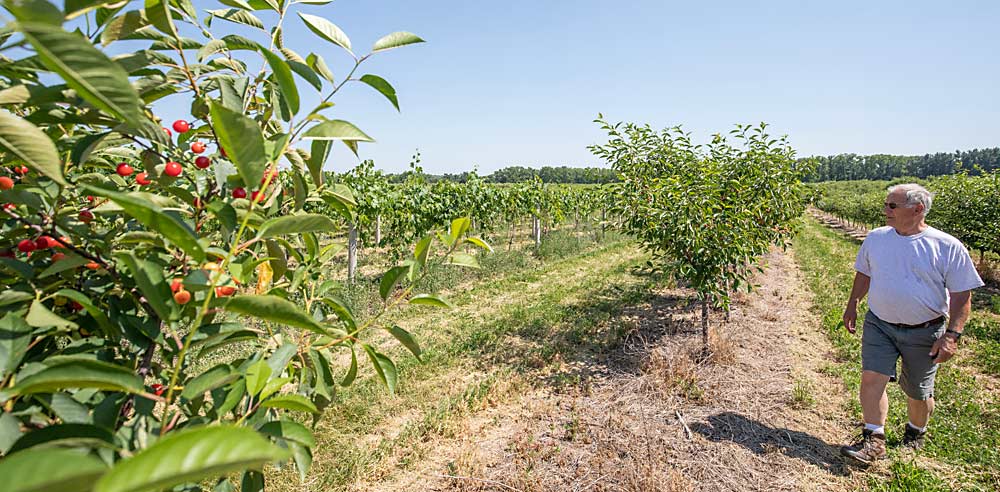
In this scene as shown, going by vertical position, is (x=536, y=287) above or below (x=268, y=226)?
below

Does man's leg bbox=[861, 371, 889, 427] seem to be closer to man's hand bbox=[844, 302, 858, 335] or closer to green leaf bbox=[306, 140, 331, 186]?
man's hand bbox=[844, 302, 858, 335]

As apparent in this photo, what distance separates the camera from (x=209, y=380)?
2.74ft

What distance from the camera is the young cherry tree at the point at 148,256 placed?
1.66 feet

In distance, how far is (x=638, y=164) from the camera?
521 centimetres

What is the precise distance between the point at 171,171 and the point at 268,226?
1.37 ft

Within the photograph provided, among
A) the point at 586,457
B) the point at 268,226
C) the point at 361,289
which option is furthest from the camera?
the point at 361,289

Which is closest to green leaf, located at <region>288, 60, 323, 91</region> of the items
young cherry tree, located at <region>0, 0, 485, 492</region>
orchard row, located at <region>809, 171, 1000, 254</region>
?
young cherry tree, located at <region>0, 0, 485, 492</region>

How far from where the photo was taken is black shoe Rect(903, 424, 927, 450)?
3.19 m

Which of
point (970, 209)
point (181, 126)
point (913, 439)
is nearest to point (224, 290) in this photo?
point (181, 126)

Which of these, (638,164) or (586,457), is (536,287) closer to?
(638,164)

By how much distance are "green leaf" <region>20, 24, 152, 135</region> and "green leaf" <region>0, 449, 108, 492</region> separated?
38 cm

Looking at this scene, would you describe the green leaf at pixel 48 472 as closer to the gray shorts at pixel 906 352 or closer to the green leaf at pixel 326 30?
the green leaf at pixel 326 30

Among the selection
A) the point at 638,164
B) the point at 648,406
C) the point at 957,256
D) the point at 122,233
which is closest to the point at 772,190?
the point at 638,164

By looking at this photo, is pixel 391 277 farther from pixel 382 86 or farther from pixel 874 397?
A: pixel 874 397
